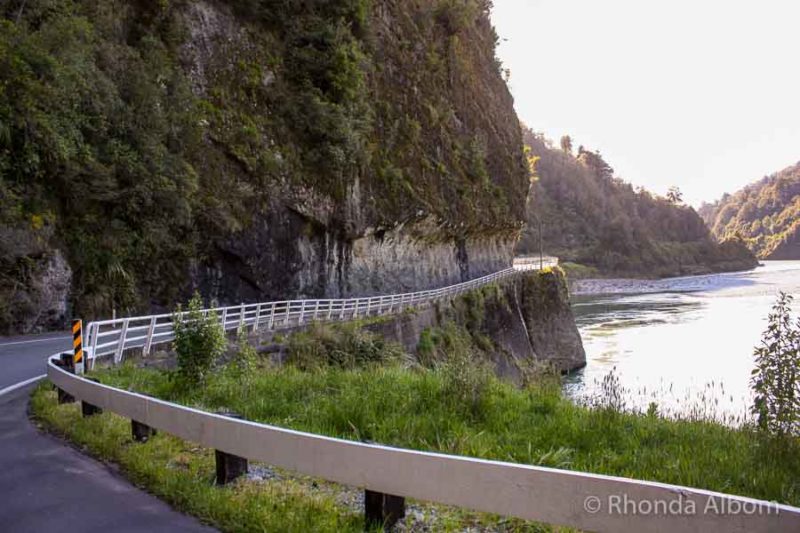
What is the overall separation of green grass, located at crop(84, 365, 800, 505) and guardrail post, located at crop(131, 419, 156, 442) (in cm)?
126

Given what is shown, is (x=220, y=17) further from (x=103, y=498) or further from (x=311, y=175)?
(x=103, y=498)

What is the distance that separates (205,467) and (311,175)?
21.0m

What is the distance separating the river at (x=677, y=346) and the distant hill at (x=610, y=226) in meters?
55.6

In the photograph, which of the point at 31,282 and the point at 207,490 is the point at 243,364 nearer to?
the point at 207,490

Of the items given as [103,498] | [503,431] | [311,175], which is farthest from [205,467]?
[311,175]

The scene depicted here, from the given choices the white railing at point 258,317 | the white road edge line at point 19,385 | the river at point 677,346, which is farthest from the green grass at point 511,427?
the white road edge line at point 19,385

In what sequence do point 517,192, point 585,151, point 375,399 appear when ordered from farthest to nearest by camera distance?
point 585,151, point 517,192, point 375,399

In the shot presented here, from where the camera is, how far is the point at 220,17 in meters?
25.0

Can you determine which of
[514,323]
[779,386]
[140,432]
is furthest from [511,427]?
[514,323]

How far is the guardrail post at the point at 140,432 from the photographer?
265 inches

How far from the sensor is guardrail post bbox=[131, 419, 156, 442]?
6734 mm

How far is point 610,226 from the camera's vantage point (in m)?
136

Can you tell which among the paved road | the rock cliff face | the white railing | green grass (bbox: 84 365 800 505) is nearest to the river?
green grass (bbox: 84 365 800 505)

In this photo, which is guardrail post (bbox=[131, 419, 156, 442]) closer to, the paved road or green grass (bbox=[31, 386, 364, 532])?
green grass (bbox=[31, 386, 364, 532])
